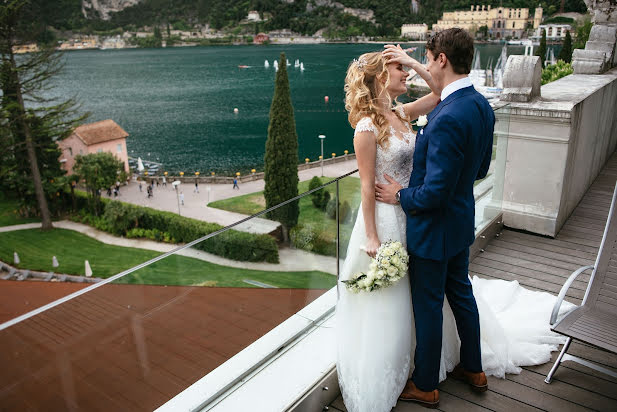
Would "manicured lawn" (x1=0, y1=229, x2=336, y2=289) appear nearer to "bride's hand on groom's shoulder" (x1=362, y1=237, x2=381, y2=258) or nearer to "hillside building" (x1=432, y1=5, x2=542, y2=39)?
"bride's hand on groom's shoulder" (x1=362, y1=237, x2=381, y2=258)

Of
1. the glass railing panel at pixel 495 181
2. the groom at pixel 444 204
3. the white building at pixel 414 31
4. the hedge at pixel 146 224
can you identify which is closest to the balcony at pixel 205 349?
the groom at pixel 444 204

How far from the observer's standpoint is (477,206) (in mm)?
3725

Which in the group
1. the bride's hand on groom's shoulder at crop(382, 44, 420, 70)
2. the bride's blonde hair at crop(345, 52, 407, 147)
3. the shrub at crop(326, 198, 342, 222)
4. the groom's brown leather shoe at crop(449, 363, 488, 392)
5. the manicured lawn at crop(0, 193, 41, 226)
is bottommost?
the manicured lawn at crop(0, 193, 41, 226)

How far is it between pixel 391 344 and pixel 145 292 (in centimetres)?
101

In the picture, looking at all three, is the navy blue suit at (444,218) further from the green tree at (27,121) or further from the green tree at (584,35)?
the green tree at (27,121)

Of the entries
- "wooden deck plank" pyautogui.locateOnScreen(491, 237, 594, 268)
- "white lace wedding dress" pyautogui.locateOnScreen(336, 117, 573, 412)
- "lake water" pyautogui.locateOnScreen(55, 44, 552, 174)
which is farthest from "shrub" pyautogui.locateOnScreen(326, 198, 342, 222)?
"lake water" pyautogui.locateOnScreen(55, 44, 552, 174)

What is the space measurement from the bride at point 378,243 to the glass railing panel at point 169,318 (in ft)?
1.06

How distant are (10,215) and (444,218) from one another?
34778 millimetres

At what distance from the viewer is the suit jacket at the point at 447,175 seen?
69.4 inches

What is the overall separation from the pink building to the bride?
120ft

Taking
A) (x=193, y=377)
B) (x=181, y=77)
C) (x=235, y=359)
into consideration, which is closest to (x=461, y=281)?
(x=235, y=359)

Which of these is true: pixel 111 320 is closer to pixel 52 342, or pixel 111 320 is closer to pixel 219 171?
pixel 52 342

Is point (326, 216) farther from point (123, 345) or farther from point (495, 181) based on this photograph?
point (495, 181)

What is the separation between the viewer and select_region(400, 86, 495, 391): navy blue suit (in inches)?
69.7
